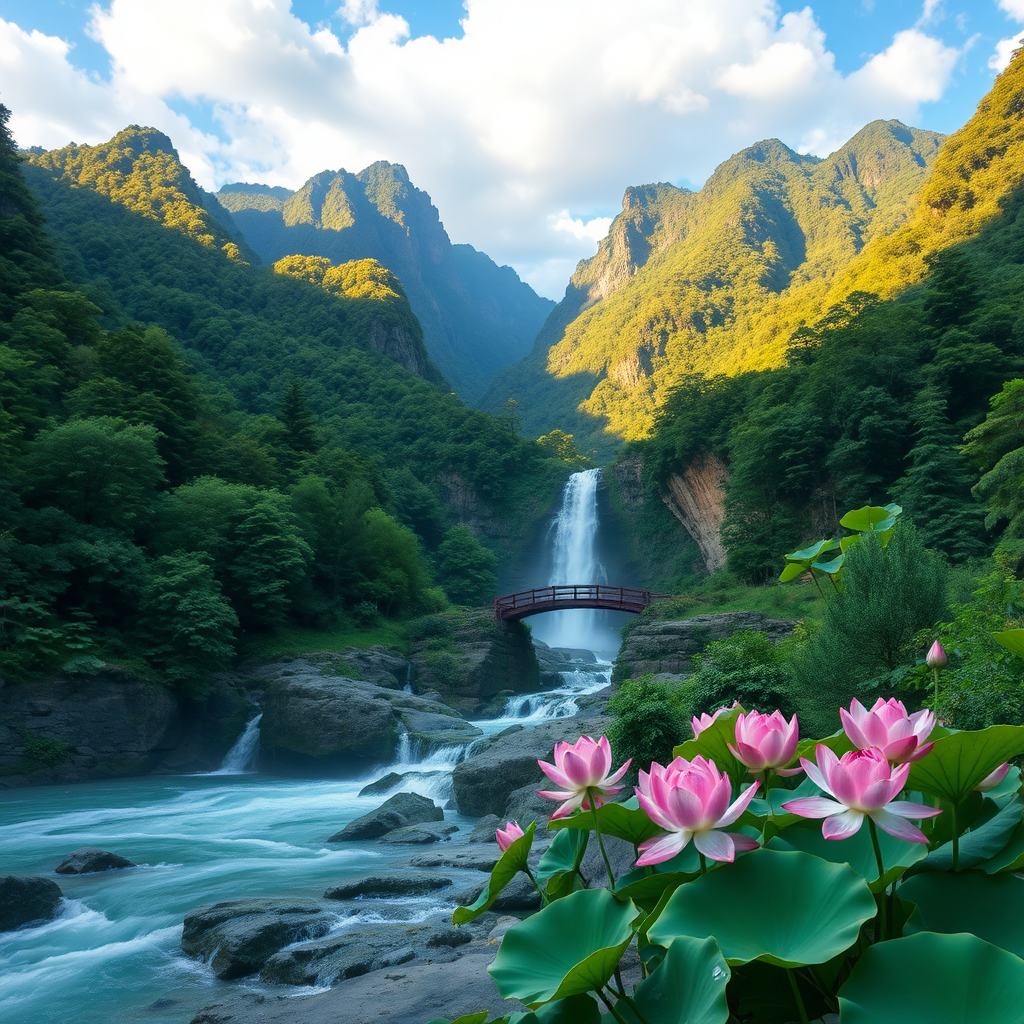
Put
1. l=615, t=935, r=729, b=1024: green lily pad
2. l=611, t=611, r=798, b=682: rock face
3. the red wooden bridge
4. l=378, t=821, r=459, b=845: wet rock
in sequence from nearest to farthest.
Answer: l=615, t=935, r=729, b=1024: green lily pad < l=378, t=821, r=459, b=845: wet rock < l=611, t=611, r=798, b=682: rock face < the red wooden bridge

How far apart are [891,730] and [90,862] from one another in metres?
11.6

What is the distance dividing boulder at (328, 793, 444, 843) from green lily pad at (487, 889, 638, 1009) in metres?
11.4

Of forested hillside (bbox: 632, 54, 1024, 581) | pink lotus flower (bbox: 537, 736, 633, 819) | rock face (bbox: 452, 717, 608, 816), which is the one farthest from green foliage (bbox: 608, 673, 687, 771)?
forested hillside (bbox: 632, 54, 1024, 581)

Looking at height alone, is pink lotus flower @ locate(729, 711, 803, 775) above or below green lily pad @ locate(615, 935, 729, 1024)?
above

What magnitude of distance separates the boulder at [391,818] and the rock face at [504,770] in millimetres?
706

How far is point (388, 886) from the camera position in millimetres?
8156

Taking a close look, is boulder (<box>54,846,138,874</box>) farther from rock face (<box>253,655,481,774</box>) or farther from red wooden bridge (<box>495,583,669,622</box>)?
red wooden bridge (<box>495,583,669,622</box>)

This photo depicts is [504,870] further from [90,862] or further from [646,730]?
[90,862]

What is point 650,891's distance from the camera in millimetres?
1540

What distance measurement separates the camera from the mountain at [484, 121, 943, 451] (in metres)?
90.9

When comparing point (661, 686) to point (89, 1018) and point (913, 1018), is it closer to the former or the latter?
point (89, 1018)

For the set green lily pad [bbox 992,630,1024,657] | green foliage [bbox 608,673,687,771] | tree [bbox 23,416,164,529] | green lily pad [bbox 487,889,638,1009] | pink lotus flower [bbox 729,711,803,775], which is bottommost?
green foliage [bbox 608,673,687,771]

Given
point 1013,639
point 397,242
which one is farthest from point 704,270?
point 1013,639

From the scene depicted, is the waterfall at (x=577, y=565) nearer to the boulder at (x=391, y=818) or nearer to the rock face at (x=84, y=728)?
the rock face at (x=84, y=728)
